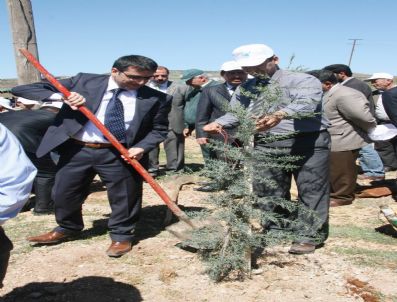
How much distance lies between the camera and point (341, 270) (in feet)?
12.1

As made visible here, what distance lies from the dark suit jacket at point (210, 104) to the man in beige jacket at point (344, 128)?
125 centimetres

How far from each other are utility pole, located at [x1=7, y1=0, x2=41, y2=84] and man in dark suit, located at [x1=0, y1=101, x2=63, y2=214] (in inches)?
15.8

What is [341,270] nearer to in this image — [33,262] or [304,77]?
[304,77]

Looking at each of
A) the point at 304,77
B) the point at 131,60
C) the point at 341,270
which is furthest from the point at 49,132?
the point at 341,270

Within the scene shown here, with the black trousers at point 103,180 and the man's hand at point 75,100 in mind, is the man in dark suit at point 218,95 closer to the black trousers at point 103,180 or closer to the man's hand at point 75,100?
the black trousers at point 103,180

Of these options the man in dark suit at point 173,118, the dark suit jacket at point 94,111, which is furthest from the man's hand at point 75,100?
the man in dark suit at point 173,118

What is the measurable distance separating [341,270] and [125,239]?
6.29 feet

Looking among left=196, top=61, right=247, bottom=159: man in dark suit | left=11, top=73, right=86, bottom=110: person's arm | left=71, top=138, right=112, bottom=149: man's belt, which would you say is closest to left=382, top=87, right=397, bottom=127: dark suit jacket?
left=196, top=61, right=247, bottom=159: man in dark suit

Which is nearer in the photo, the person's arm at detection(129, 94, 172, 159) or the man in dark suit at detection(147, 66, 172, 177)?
the person's arm at detection(129, 94, 172, 159)

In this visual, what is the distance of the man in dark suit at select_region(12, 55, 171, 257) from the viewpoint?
3855 millimetres

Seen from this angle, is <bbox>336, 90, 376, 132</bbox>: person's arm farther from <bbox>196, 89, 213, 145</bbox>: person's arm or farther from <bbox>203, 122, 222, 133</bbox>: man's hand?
<bbox>203, 122, 222, 133</bbox>: man's hand

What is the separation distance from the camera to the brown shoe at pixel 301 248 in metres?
3.89

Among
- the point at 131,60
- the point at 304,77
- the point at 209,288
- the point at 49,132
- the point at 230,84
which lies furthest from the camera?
the point at 230,84

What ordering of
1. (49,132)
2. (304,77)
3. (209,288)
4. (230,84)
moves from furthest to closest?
(230,84) < (49,132) < (304,77) < (209,288)
